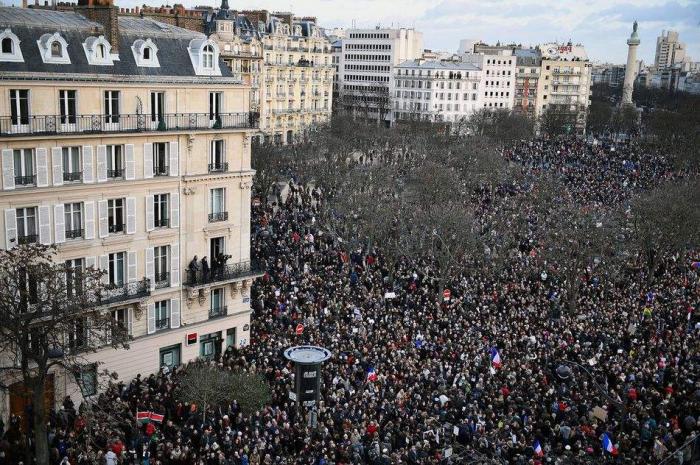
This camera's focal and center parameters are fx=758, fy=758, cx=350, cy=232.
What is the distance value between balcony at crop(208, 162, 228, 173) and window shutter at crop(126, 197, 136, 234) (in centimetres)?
470

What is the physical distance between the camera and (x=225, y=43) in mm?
104312

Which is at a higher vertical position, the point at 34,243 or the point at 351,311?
the point at 34,243

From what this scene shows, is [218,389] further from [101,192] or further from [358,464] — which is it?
[101,192]

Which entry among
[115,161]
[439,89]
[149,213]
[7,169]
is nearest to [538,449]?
[149,213]

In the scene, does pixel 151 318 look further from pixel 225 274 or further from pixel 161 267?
pixel 225 274

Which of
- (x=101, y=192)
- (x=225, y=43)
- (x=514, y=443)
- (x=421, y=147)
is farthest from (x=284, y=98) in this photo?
(x=514, y=443)

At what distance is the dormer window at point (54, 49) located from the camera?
32531 millimetres

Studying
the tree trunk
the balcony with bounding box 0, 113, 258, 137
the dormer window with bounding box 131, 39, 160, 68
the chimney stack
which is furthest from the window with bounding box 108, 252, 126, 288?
the chimney stack

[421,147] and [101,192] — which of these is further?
[421,147]

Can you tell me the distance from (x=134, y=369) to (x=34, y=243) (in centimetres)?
801

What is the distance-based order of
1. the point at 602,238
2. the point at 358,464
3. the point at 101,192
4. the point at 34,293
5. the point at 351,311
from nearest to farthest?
the point at 358,464, the point at 34,293, the point at 101,192, the point at 351,311, the point at 602,238

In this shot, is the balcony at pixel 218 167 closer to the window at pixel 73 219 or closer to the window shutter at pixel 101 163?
the window shutter at pixel 101 163

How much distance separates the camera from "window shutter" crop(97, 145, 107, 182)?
1348 inches

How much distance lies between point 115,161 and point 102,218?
2736 mm
